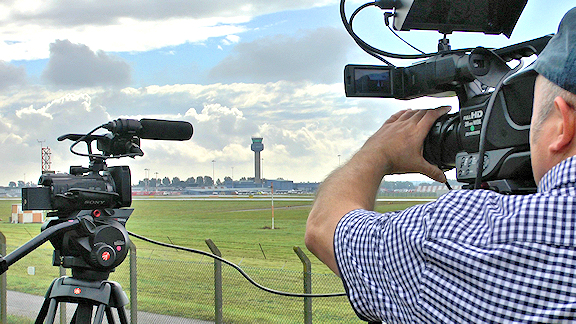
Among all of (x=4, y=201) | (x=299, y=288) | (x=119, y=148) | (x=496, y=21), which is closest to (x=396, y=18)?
(x=496, y=21)

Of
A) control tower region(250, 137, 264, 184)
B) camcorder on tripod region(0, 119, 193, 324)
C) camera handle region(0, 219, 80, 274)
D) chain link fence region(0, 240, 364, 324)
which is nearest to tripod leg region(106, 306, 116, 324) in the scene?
camcorder on tripod region(0, 119, 193, 324)

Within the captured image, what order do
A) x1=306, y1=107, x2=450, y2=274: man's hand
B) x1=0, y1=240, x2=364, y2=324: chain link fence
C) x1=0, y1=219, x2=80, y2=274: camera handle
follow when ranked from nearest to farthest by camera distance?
x1=306, y1=107, x2=450, y2=274: man's hand, x1=0, y1=219, x2=80, y2=274: camera handle, x1=0, y1=240, x2=364, y2=324: chain link fence

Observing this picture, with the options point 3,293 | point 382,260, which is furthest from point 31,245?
point 3,293

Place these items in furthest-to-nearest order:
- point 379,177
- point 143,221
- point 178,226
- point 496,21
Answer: point 143,221 < point 178,226 < point 496,21 < point 379,177

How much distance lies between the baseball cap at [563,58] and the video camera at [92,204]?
1.68m

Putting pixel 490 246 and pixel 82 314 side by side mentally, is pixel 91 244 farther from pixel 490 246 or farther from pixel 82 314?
pixel 490 246

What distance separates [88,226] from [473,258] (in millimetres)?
A: 1663

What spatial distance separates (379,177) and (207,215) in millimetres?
41285

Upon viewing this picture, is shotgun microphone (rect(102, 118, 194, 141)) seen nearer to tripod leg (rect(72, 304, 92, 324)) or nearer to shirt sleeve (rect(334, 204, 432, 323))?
tripod leg (rect(72, 304, 92, 324))

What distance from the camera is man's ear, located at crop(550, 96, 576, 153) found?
65cm

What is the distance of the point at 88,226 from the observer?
2008 mm

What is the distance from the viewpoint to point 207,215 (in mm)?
41594

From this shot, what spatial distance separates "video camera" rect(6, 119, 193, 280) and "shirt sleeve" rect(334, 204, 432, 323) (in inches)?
54.4

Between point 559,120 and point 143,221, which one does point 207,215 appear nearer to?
point 143,221
